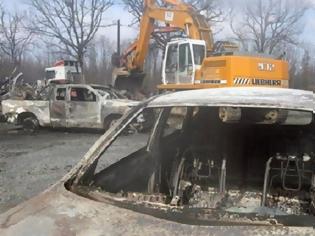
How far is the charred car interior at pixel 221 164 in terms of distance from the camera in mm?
3814

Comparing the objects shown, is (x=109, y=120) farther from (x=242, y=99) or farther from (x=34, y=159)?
(x=242, y=99)

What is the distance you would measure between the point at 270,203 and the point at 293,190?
0.22 metres

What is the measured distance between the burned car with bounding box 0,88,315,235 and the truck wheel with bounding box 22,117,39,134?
13912 mm

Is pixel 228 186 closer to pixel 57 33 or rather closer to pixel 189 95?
pixel 189 95

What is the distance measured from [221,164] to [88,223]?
1.78 metres

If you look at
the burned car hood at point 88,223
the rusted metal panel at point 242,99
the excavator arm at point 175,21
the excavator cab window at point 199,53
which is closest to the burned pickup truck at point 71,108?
the excavator cab window at point 199,53

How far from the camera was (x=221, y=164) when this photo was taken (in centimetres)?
423

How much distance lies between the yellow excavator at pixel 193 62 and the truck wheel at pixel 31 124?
4.30 meters

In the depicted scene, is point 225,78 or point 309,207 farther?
point 225,78

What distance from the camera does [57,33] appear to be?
39.7 m

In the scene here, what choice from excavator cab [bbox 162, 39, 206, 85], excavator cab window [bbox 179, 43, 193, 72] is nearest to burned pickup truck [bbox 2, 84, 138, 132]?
excavator cab [bbox 162, 39, 206, 85]

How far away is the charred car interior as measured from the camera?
3.81 metres

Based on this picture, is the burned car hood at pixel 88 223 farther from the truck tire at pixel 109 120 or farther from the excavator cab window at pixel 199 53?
the excavator cab window at pixel 199 53

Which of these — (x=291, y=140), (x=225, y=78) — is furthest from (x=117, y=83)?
(x=291, y=140)
